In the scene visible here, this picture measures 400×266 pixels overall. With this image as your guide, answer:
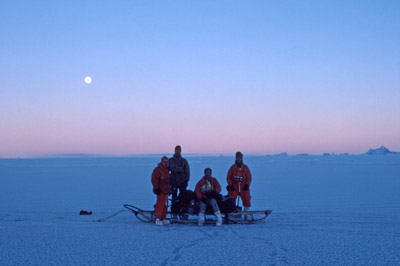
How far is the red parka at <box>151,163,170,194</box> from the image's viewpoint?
8.53 meters

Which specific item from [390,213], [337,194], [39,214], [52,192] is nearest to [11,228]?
[39,214]

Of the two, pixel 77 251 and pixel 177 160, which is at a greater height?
pixel 177 160

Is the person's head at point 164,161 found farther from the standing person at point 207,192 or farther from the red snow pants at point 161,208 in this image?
the standing person at point 207,192

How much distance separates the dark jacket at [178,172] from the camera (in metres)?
9.37

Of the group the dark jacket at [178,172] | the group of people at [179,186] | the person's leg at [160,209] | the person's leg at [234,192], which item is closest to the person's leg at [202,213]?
the group of people at [179,186]

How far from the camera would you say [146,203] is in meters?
12.7

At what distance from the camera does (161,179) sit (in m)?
8.59

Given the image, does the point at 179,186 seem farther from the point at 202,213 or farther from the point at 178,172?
the point at 202,213

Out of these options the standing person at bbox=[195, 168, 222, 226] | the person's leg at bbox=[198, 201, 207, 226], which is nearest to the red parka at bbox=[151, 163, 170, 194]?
the standing person at bbox=[195, 168, 222, 226]

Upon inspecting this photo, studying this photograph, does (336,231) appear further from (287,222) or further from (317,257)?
(317,257)

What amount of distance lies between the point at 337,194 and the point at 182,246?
9777mm

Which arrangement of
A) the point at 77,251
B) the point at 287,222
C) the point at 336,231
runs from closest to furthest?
the point at 77,251, the point at 336,231, the point at 287,222

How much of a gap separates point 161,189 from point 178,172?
921 mm

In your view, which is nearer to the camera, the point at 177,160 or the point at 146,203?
the point at 177,160
